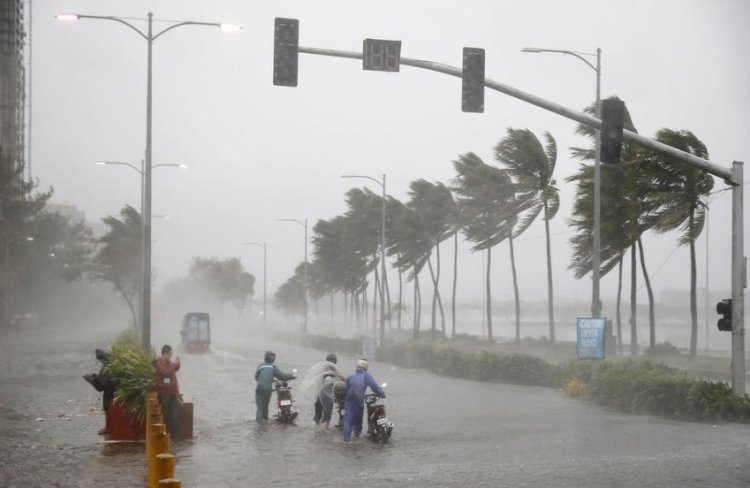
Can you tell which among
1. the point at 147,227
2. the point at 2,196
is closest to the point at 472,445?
the point at 147,227

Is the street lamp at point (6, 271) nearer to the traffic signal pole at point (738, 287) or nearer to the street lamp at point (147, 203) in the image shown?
the street lamp at point (147, 203)

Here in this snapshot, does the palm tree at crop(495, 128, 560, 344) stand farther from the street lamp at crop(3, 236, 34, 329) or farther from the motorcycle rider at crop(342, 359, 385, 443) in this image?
the street lamp at crop(3, 236, 34, 329)

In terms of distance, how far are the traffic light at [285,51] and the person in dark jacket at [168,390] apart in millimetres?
5472

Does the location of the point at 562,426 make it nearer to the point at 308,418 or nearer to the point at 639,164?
the point at 308,418

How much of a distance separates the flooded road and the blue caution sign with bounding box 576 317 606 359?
4.65 feet

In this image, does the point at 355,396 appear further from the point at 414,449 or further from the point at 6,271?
the point at 6,271

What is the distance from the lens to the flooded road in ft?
45.3

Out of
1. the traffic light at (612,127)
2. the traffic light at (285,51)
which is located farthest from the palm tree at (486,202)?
the traffic light at (285,51)

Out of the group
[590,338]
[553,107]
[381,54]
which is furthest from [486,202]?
[381,54]

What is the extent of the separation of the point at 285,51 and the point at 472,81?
3164mm

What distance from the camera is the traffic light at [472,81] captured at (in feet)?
53.3

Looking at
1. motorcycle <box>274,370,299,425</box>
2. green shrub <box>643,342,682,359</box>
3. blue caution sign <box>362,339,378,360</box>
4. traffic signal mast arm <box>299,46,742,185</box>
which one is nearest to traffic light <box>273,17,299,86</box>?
traffic signal mast arm <box>299,46,742,185</box>

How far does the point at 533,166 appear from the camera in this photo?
4534cm

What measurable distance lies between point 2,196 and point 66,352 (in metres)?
27.5
